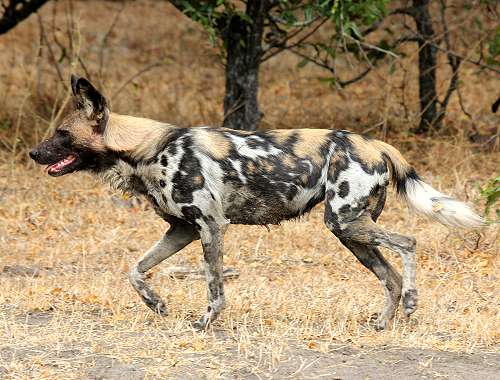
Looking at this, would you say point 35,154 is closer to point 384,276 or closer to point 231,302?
point 231,302

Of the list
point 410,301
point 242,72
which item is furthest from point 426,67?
point 410,301

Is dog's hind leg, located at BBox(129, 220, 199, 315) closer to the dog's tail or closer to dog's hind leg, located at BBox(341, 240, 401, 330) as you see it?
dog's hind leg, located at BBox(341, 240, 401, 330)

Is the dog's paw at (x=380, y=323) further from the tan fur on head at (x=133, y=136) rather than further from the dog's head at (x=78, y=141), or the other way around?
the dog's head at (x=78, y=141)

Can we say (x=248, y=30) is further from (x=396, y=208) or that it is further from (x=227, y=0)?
(x=396, y=208)

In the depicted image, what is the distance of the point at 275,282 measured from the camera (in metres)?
6.48

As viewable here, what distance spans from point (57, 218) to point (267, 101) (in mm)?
3875

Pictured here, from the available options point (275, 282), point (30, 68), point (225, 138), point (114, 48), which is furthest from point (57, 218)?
point (114, 48)

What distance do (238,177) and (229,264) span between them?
1.74m

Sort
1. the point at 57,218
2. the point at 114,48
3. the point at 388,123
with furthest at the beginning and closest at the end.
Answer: the point at 114,48 → the point at 388,123 → the point at 57,218

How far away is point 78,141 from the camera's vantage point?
533 cm

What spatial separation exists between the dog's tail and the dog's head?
1431 millimetres

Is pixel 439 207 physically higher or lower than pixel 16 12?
lower

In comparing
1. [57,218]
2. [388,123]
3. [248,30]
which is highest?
[248,30]

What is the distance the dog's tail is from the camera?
5.33 metres
